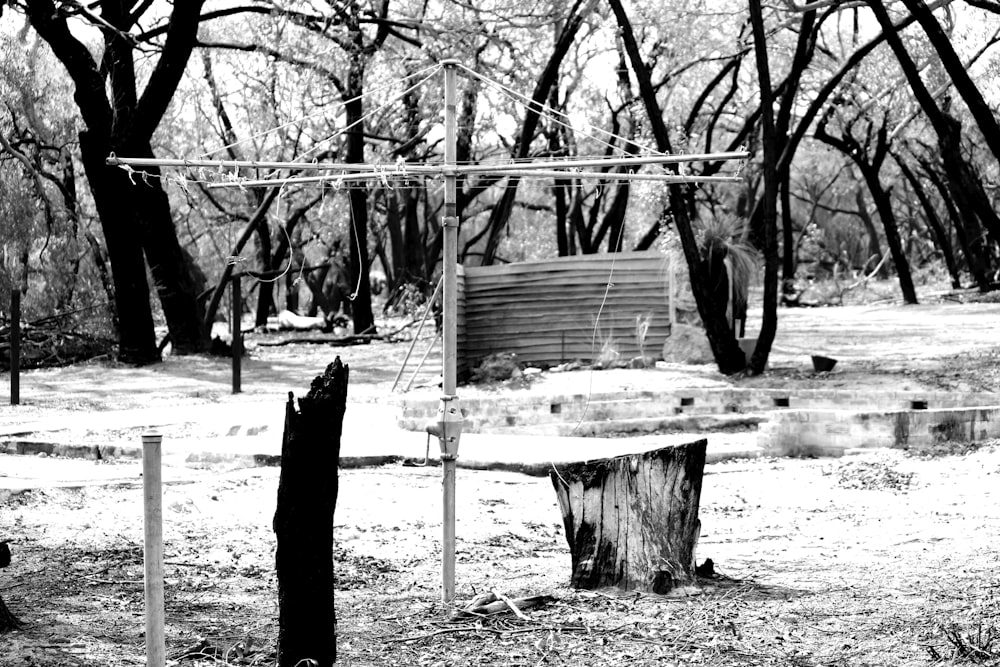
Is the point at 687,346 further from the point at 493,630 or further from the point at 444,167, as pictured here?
the point at 493,630

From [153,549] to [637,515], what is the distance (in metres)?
2.72

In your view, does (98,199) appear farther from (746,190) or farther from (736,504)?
(746,190)

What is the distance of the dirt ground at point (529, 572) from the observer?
5.39m

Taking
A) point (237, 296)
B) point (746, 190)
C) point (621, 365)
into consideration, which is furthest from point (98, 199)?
point (746, 190)

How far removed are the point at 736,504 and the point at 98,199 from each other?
14.9 meters

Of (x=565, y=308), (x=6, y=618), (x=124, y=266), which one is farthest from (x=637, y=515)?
(x=124, y=266)

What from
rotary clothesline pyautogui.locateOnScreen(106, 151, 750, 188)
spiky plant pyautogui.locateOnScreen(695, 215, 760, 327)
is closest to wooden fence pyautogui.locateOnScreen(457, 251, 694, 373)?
spiky plant pyautogui.locateOnScreen(695, 215, 760, 327)

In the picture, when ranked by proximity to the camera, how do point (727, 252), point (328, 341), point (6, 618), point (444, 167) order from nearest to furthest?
point (6, 618) → point (444, 167) → point (727, 252) → point (328, 341)

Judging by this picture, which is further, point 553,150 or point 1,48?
point 553,150

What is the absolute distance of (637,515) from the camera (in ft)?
20.7

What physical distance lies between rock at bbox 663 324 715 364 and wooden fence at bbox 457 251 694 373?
414mm

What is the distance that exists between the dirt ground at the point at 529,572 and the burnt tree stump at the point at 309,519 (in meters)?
0.30

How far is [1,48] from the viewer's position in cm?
2325

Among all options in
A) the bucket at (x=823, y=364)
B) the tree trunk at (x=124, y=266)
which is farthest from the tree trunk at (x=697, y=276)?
the tree trunk at (x=124, y=266)
